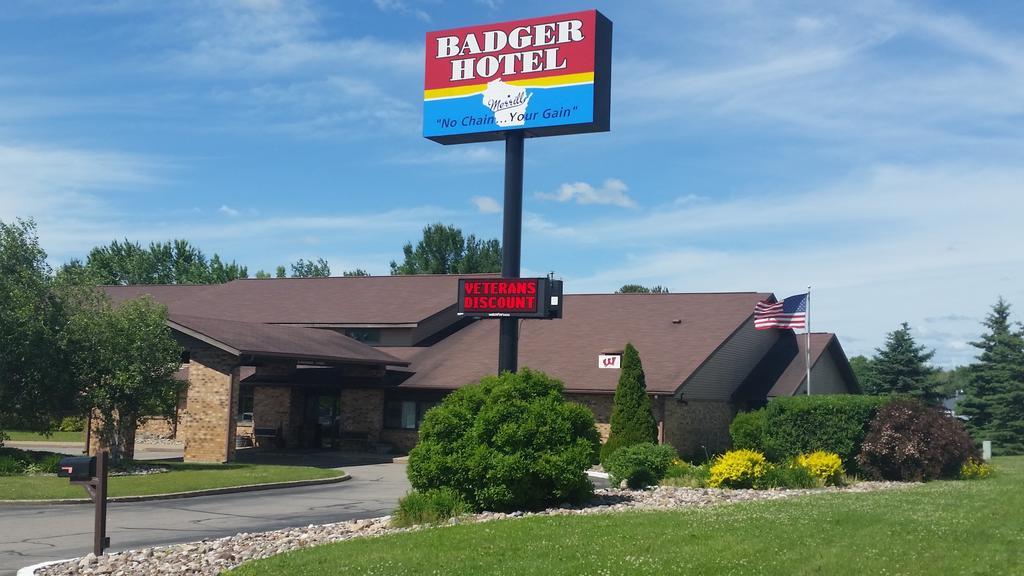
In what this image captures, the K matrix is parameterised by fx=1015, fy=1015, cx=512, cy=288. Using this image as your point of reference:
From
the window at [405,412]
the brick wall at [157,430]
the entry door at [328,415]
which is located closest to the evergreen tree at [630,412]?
the window at [405,412]

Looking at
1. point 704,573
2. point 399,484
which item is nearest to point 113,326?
point 399,484

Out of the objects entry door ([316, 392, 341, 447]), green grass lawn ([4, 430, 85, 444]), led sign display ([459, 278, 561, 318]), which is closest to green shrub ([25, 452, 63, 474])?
led sign display ([459, 278, 561, 318])

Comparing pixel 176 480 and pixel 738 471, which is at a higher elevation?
pixel 738 471

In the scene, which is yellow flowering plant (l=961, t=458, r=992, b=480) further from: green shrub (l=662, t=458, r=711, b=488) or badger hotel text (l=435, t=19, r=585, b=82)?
badger hotel text (l=435, t=19, r=585, b=82)

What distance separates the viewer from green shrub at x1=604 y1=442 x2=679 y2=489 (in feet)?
74.2

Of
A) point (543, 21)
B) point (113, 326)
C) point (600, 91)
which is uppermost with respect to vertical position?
point (543, 21)

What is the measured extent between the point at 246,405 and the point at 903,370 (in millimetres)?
32695

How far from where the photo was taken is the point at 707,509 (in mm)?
16500

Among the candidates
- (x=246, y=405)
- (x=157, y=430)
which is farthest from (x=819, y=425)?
(x=157, y=430)

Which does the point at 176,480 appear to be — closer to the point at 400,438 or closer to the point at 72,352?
the point at 72,352

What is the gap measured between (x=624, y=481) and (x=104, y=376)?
1527 cm

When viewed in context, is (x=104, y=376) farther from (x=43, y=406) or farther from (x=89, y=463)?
(x=89, y=463)

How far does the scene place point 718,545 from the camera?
40.6ft

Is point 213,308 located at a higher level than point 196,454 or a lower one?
higher
